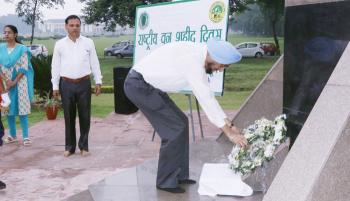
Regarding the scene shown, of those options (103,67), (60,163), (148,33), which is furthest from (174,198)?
(103,67)

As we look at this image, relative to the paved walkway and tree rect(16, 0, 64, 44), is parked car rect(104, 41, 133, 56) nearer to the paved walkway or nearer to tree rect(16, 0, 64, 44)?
tree rect(16, 0, 64, 44)

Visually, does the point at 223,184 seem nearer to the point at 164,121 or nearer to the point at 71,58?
the point at 164,121

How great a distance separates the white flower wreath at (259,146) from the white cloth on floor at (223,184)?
0.09m

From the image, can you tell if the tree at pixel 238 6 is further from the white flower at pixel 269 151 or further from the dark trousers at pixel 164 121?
the white flower at pixel 269 151

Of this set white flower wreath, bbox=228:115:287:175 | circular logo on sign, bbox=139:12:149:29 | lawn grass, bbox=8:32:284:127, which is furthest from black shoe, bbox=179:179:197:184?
lawn grass, bbox=8:32:284:127

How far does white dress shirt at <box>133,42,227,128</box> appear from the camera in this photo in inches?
142

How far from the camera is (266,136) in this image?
12.9 ft

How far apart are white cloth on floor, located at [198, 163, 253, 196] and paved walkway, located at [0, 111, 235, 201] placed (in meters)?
1.41

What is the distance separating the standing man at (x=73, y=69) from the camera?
5867mm

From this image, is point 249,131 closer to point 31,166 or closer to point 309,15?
point 309,15

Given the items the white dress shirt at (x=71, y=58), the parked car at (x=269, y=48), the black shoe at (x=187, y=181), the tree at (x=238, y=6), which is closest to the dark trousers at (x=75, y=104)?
the white dress shirt at (x=71, y=58)

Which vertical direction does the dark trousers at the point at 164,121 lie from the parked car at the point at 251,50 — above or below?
above

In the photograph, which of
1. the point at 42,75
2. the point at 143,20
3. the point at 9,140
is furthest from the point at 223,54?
the point at 42,75

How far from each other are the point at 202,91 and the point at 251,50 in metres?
29.9
